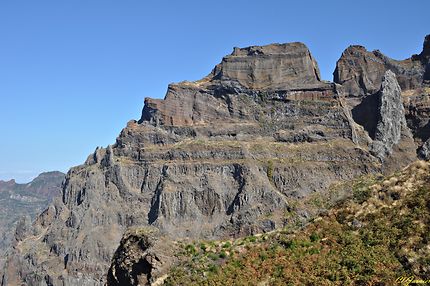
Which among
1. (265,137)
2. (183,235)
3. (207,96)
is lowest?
(183,235)

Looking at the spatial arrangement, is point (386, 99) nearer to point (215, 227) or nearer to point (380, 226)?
point (215, 227)

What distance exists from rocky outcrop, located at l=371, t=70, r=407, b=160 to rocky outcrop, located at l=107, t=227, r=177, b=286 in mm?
140619

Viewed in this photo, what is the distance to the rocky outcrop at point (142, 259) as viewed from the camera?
1139 inches

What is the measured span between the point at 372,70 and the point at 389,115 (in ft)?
101

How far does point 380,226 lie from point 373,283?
4.98 m

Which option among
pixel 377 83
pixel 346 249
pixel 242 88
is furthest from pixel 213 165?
pixel 346 249

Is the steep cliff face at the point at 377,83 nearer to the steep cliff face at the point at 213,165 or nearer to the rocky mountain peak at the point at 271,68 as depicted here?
the steep cliff face at the point at 213,165

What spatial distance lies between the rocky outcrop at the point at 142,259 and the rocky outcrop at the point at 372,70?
554ft

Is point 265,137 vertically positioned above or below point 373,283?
above

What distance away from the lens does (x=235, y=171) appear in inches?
6393

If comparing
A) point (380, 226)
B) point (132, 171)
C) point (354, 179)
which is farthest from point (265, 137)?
point (380, 226)

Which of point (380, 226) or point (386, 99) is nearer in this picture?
point (380, 226)

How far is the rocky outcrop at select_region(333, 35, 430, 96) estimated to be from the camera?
18688cm

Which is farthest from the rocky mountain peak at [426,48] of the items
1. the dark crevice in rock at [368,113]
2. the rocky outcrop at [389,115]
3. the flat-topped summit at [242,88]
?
the flat-topped summit at [242,88]
